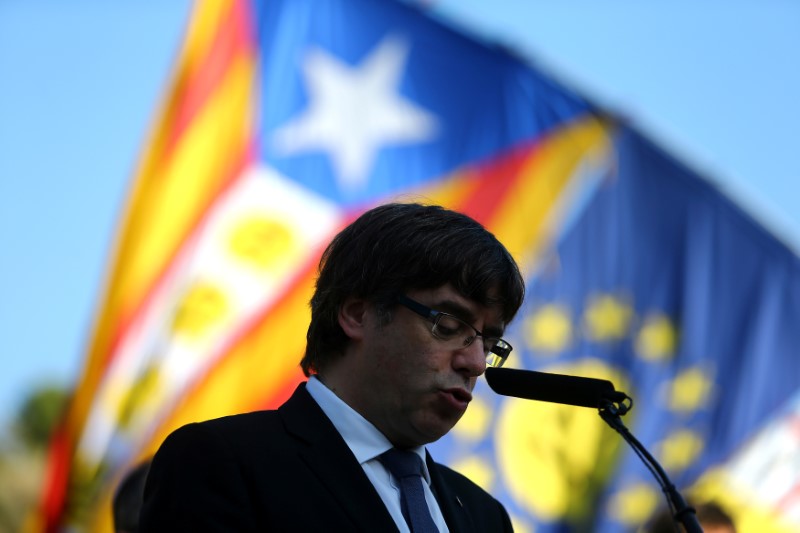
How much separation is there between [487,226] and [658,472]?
610 centimetres

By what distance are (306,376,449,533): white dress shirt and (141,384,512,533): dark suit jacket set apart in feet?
0.13

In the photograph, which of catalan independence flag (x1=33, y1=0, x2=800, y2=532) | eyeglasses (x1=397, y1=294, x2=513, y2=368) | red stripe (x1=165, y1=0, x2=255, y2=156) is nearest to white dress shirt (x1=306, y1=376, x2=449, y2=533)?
eyeglasses (x1=397, y1=294, x2=513, y2=368)

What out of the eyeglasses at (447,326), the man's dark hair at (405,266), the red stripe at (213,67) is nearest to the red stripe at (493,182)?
the red stripe at (213,67)

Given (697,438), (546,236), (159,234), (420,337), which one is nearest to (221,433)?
(420,337)

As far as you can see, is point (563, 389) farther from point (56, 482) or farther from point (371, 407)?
point (56, 482)

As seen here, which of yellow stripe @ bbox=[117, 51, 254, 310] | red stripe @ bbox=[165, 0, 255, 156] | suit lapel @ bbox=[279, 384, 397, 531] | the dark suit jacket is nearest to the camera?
the dark suit jacket

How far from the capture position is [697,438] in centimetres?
970

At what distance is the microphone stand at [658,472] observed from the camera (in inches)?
108

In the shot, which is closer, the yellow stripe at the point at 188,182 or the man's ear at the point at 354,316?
the man's ear at the point at 354,316

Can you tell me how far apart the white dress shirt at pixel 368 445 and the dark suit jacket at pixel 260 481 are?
0.04 metres

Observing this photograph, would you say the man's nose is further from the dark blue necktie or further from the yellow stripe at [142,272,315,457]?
the yellow stripe at [142,272,315,457]

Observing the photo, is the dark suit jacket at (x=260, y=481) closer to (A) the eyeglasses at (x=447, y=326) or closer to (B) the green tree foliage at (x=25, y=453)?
(A) the eyeglasses at (x=447, y=326)

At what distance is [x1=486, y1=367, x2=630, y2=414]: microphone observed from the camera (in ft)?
9.59

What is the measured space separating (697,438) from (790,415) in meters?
0.94
